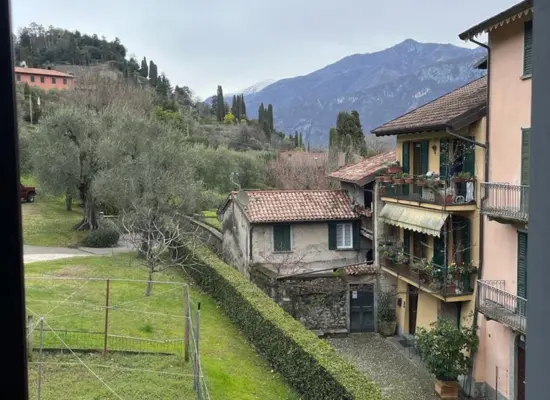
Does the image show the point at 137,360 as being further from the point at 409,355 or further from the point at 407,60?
the point at 407,60

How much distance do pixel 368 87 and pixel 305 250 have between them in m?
128

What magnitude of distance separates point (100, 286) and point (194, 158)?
11761 millimetres

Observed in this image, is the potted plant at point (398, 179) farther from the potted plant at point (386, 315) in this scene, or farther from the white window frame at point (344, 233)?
the potted plant at point (386, 315)

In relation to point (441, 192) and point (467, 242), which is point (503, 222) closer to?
point (467, 242)

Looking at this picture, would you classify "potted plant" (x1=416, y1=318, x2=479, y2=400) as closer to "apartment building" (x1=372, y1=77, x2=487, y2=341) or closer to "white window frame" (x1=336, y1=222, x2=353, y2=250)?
"apartment building" (x1=372, y1=77, x2=487, y2=341)

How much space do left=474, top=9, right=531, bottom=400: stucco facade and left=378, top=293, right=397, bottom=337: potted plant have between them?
4564 mm

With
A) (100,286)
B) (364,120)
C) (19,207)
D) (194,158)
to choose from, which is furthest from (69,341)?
(364,120)

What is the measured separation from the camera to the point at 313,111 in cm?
13900

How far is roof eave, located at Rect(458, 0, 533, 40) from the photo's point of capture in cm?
1169

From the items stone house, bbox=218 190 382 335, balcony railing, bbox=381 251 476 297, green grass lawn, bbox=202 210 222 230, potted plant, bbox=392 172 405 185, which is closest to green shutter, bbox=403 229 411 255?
balcony railing, bbox=381 251 476 297

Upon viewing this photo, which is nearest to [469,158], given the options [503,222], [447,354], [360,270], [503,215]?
[503,222]

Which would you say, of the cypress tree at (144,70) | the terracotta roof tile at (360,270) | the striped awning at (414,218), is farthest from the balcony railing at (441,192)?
the cypress tree at (144,70)

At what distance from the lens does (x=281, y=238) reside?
20953mm

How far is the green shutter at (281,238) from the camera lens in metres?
20.9
